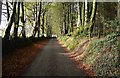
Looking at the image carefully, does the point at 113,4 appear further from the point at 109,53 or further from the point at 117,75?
the point at 117,75

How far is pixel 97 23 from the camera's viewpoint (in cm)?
3662

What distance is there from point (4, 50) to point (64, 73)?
5939 mm

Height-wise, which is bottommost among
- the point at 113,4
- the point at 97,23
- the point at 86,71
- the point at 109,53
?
the point at 86,71

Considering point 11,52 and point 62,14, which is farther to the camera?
point 62,14

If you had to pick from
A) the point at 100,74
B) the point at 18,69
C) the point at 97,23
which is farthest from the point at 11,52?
the point at 97,23

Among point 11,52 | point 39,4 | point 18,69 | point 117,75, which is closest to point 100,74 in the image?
point 117,75

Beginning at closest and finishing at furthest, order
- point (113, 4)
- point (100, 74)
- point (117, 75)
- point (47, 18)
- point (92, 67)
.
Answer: point (117, 75) < point (100, 74) < point (92, 67) < point (113, 4) < point (47, 18)

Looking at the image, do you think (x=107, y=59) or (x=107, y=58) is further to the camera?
(x=107, y=58)

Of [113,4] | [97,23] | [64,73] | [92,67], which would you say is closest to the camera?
[64,73]

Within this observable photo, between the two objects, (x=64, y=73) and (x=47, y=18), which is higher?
(x=47, y=18)

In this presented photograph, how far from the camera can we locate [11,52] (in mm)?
21438

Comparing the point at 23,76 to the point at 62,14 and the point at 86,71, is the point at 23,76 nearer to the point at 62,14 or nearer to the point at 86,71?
the point at 86,71

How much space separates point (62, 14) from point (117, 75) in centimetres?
5156

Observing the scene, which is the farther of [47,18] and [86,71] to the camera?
[47,18]
